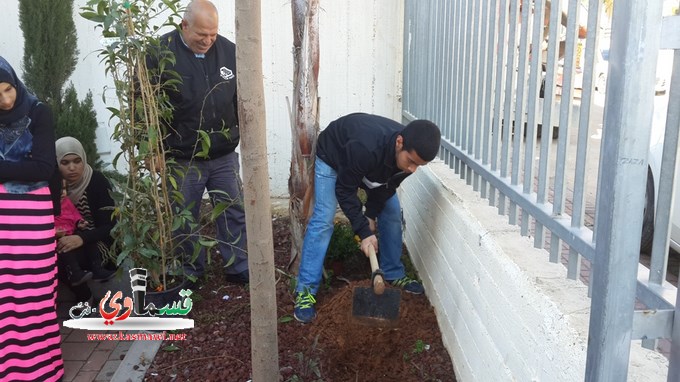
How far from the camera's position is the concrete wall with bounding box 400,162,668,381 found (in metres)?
1.87

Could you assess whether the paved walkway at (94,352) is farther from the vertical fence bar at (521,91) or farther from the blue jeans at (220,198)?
the vertical fence bar at (521,91)

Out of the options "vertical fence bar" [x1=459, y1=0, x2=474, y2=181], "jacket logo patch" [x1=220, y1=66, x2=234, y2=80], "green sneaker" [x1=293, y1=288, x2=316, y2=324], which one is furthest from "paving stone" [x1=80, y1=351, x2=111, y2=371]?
"vertical fence bar" [x1=459, y1=0, x2=474, y2=181]

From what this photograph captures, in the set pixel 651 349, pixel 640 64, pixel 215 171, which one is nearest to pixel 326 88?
pixel 215 171

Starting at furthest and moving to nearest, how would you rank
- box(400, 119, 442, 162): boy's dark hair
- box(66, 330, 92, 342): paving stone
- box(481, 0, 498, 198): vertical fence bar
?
box(66, 330, 92, 342): paving stone, box(400, 119, 442, 162): boy's dark hair, box(481, 0, 498, 198): vertical fence bar

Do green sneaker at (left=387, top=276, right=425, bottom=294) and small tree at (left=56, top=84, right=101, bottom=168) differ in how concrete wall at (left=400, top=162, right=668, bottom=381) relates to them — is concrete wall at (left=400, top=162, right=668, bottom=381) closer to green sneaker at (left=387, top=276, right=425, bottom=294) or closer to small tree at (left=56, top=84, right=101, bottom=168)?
green sneaker at (left=387, top=276, right=425, bottom=294)

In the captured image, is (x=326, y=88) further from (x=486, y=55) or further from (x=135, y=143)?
(x=486, y=55)

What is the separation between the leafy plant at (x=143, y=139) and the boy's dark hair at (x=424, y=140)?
1403mm

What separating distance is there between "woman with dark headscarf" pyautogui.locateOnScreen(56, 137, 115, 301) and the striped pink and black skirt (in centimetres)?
81

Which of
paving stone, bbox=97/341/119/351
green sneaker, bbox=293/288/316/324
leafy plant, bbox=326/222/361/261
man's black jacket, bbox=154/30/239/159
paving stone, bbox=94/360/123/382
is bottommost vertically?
paving stone, bbox=94/360/123/382

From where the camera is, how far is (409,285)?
4344 mm

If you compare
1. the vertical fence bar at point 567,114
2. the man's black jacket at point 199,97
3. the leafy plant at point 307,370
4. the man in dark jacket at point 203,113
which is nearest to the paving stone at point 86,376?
the man in dark jacket at point 203,113

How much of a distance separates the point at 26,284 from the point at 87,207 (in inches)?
43.3

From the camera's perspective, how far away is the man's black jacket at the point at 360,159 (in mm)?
3680

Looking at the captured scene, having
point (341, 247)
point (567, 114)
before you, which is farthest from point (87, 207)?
point (567, 114)
